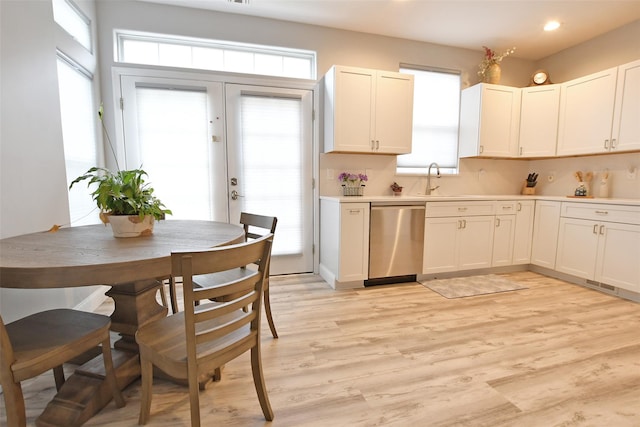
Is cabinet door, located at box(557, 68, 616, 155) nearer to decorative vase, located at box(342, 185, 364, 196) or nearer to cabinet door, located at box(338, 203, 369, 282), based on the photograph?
decorative vase, located at box(342, 185, 364, 196)

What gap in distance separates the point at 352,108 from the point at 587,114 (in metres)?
2.59

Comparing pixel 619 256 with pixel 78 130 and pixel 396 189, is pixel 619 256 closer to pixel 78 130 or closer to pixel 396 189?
pixel 396 189

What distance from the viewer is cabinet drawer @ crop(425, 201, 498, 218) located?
323cm

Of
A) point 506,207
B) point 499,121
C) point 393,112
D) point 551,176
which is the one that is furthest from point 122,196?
point 551,176

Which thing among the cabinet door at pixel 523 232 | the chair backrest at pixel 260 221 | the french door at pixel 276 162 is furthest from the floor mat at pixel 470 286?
the chair backrest at pixel 260 221

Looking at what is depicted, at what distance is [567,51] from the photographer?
383cm

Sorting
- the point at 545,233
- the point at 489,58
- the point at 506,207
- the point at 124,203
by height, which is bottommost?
the point at 545,233

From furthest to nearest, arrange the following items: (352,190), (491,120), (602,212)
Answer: (491,120) → (352,190) → (602,212)

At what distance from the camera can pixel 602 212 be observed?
298 cm

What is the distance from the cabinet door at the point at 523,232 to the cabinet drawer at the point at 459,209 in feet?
1.35

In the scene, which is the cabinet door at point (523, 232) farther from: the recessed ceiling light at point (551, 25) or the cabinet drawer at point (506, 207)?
the recessed ceiling light at point (551, 25)

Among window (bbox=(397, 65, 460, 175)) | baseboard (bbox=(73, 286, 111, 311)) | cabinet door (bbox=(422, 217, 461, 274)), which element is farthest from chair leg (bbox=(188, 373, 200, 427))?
window (bbox=(397, 65, 460, 175))

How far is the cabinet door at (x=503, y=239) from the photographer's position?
3518 mm

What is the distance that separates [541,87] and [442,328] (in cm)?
327
